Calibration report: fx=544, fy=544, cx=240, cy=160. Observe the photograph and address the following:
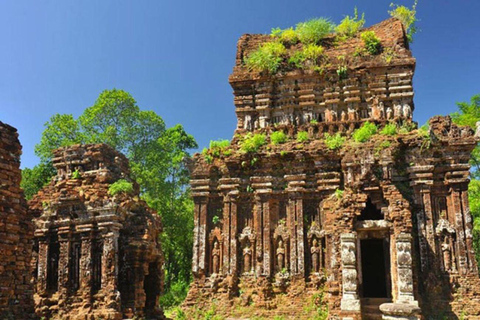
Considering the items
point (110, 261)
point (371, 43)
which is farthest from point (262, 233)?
point (371, 43)

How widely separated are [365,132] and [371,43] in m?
4.15

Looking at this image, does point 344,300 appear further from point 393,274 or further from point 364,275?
point 364,275

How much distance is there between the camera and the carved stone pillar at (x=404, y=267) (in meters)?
13.5

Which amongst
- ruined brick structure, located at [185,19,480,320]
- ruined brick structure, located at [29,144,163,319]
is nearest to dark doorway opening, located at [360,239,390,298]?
ruined brick structure, located at [185,19,480,320]

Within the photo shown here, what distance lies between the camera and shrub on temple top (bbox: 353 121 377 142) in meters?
16.9

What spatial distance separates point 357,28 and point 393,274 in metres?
10.5

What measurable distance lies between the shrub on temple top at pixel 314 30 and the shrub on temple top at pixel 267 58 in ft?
3.17

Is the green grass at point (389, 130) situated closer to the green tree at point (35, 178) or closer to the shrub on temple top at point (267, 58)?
the shrub on temple top at point (267, 58)

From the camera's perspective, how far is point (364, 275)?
53.6 feet

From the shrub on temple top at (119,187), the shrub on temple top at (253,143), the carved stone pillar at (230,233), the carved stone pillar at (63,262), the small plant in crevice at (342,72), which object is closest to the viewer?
the carved stone pillar at (63,262)

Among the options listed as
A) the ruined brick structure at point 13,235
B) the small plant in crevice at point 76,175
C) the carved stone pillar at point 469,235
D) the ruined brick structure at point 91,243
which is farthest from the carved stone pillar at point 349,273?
the ruined brick structure at point 13,235

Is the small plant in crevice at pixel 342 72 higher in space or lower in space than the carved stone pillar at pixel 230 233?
higher

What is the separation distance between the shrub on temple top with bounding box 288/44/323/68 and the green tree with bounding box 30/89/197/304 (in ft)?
35.0

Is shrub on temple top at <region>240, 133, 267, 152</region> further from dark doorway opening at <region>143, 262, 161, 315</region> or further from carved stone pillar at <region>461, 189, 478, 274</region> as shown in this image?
carved stone pillar at <region>461, 189, 478, 274</region>
